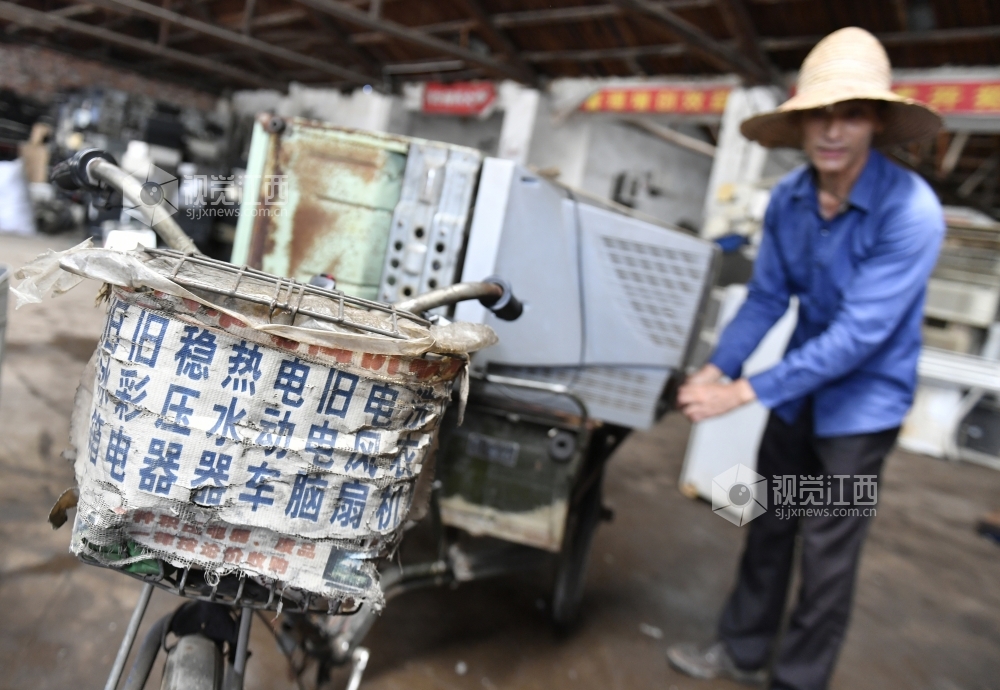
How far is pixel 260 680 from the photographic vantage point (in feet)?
5.41

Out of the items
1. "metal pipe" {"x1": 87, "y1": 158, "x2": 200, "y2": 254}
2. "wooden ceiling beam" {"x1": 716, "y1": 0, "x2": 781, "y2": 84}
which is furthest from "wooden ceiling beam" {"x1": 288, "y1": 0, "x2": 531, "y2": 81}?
"metal pipe" {"x1": 87, "y1": 158, "x2": 200, "y2": 254}

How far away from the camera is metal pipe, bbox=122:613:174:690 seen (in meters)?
1.00

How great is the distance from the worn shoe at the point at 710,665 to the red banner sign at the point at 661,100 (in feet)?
17.5

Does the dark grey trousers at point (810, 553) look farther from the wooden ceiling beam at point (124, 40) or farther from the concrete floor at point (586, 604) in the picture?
the wooden ceiling beam at point (124, 40)

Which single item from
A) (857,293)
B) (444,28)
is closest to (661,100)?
(444,28)

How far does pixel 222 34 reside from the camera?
7.92 metres

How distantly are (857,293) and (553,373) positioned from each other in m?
0.78

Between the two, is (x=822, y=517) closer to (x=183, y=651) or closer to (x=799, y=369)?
(x=799, y=369)

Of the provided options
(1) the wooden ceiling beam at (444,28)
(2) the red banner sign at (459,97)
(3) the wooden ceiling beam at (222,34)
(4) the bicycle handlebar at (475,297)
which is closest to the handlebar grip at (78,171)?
(4) the bicycle handlebar at (475,297)

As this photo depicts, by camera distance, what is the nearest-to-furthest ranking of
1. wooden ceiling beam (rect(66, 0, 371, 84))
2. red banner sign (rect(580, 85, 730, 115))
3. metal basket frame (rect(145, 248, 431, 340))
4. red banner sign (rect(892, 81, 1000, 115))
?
metal basket frame (rect(145, 248, 431, 340)) < red banner sign (rect(892, 81, 1000, 115)) < wooden ceiling beam (rect(66, 0, 371, 84)) < red banner sign (rect(580, 85, 730, 115))

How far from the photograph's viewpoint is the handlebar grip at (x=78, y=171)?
1.16 metres

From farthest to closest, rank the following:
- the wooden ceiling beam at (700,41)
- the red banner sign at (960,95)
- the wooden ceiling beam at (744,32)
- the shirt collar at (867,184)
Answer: the wooden ceiling beam at (744,32), the wooden ceiling beam at (700,41), the red banner sign at (960,95), the shirt collar at (867,184)

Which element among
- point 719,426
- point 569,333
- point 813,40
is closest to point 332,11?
point 813,40

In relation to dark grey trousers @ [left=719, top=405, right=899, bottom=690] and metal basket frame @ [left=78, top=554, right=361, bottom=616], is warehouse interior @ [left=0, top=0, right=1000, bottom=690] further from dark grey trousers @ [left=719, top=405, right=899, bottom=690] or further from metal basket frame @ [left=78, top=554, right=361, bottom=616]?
dark grey trousers @ [left=719, top=405, right=899, bottom=690]
